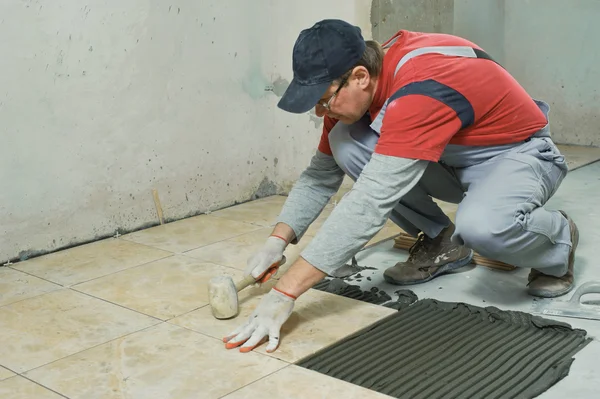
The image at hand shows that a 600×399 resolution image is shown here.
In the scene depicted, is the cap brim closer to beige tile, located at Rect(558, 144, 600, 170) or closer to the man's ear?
the man's ear

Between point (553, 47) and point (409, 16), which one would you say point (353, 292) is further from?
point (553, 47)

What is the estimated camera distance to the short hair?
1936 millimetres

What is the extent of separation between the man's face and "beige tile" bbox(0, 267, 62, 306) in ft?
3.93

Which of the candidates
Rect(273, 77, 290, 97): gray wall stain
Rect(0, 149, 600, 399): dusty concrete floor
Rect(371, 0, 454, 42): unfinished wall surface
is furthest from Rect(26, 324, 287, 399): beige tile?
Rect(371, 0, 454, 42): unfinished wall surface

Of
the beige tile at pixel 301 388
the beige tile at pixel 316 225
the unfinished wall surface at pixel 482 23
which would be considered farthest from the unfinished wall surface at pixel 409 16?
the beige tile at pixel 301 388

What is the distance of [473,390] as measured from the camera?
66.6 inches

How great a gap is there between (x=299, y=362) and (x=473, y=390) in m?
0.44

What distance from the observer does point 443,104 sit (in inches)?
73.9

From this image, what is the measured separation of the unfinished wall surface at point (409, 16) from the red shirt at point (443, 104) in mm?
1437

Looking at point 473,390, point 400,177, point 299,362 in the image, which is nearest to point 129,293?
point 299,362

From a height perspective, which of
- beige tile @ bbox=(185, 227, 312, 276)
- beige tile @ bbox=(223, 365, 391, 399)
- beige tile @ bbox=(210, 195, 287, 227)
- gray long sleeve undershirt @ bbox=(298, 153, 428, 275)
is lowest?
beige tile @ bbox=(210, 195, 287, 227)

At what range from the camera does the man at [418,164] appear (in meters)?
1.86

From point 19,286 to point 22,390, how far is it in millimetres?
851

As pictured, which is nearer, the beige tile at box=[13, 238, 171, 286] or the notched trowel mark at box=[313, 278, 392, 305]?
the notched trowel mark at box=[313, 278, 392, 305]
